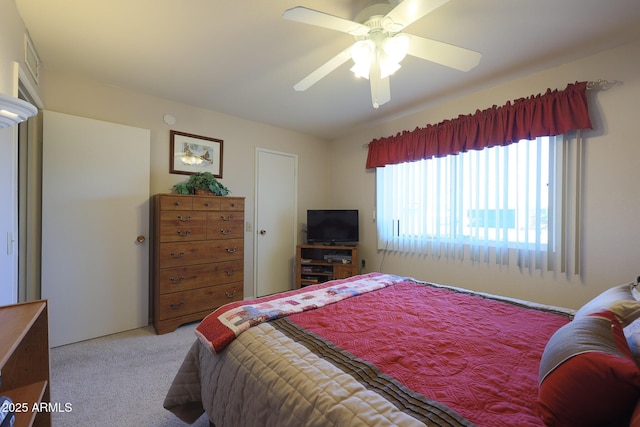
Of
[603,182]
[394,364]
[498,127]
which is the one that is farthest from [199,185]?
[603,182]

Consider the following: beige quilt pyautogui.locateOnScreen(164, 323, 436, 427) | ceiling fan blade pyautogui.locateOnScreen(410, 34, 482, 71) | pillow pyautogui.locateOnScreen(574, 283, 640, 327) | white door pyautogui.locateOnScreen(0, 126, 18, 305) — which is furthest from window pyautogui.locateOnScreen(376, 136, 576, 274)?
white door pyautogui.locateOnScreen(0, 126, 18, 305)

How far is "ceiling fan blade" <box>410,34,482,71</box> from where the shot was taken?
4.73ft

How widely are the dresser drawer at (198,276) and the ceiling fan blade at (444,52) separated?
2584 millimetres

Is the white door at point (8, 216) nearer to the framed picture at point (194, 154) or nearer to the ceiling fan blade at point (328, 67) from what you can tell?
the framed picture at point (194, 154)

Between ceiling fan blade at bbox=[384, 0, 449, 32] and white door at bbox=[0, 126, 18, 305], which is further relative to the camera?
white door at bbox=[0, 126, 18, 305]

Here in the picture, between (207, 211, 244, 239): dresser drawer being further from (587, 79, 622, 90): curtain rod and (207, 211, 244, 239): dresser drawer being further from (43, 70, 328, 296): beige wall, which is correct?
(587, 79, 622, 90): curtain rod

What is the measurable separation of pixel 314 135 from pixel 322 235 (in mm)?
1614

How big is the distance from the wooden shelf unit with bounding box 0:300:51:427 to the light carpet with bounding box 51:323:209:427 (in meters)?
0.41

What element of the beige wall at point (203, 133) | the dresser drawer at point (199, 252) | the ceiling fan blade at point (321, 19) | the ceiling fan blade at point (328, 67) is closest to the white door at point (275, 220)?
the beige wall at point (203, 133)

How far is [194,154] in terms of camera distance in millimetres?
3094

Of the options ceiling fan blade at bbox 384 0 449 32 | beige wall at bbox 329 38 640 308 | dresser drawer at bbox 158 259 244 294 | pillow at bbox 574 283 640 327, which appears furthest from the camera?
dresser drawer at bbox 158 259 244 294

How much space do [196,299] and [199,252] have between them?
483 mm

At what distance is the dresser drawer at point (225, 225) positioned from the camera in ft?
9.24

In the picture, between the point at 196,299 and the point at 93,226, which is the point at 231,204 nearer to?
the point at 196,299
